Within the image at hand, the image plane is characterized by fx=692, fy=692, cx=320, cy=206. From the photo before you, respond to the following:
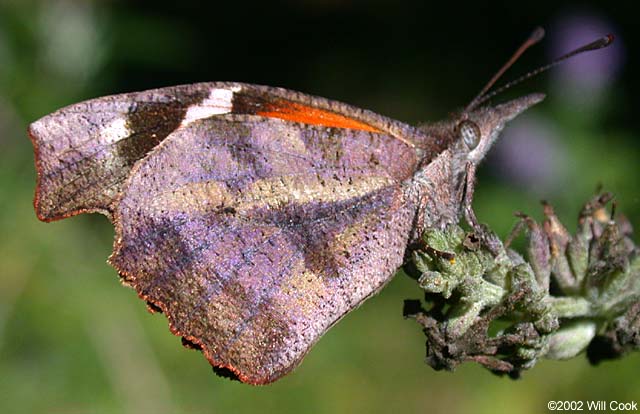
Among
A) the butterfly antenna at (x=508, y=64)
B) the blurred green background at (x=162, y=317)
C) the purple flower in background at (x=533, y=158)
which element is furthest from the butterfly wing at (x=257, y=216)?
the purple flower in background at (x=533, y=158)

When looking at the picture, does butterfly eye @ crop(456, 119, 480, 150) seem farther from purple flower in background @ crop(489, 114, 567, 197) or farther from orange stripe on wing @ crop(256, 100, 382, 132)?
purple flower in background @ crop(489, 114, 567, 197)

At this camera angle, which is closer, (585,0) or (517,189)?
(517,189)

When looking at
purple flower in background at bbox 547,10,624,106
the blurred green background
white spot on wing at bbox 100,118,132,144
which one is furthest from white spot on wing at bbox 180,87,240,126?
purple flower in background at bbox 547,10,624,106

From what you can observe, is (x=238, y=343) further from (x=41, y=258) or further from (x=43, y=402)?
(x=41, y=258)

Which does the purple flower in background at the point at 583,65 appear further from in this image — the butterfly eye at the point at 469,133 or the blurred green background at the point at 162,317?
the butterfly eye at the point at 469,133

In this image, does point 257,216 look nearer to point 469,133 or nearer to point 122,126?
point 122,126

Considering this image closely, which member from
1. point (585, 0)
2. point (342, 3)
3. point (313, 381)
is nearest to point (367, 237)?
point (313, 381)
